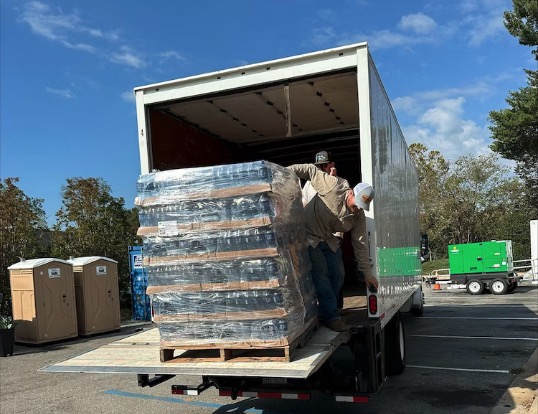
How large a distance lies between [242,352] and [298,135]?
463 centimetres

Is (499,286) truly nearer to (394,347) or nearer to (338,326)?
(394,347)

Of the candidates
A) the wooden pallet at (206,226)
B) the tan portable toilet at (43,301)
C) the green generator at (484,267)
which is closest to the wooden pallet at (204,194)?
the wooden pallet at (206,226)

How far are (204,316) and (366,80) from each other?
245cm

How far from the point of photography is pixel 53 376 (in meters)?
7.81

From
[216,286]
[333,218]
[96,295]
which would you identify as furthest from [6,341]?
[333,218]

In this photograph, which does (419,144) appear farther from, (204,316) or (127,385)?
(204,316)

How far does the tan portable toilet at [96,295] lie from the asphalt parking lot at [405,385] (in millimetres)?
779

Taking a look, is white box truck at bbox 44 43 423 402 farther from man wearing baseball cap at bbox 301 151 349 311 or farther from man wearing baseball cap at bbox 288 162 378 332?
man wearing baseball cap at bbox 301 151 349 311

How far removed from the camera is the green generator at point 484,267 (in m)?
18.2

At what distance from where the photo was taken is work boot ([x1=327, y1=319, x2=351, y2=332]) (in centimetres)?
427

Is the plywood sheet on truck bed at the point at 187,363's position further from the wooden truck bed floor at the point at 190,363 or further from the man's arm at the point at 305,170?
the man's arm at the point at 305,170

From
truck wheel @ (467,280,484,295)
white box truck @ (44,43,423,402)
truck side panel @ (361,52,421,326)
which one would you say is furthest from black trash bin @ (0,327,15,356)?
truck wheel @ (467,280,484,295)

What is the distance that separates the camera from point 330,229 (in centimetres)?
445

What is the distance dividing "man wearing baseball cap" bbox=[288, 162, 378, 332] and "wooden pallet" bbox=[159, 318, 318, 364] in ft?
1.24
